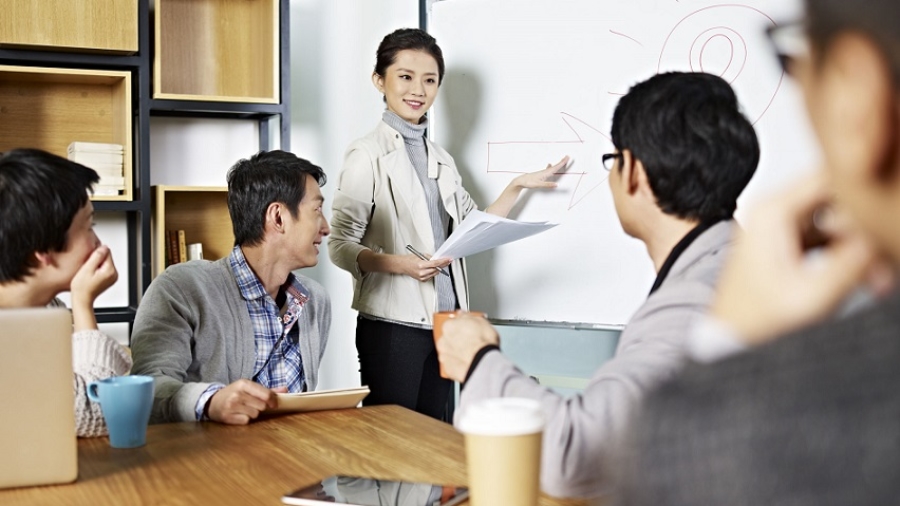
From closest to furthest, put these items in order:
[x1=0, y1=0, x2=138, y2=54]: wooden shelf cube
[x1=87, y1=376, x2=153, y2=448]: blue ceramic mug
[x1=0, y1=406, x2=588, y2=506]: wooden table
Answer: [x1=0, y1=406, x2=588, y2=506]: wooden table
[x1=87, y1=376, x2=153, y2=448]: blue ceramic mug
[x1=0, y1=0, x2=138, y2=54]: wooden shelf cube

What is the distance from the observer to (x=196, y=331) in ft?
6.30

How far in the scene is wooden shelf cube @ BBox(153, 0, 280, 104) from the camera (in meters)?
3.23

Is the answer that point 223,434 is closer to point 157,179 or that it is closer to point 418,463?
point 418,463

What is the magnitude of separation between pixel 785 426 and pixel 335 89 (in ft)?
11.3

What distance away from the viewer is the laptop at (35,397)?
1118 mm

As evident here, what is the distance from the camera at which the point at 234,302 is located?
2000 millimetres

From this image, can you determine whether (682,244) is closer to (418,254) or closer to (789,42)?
(789,42)

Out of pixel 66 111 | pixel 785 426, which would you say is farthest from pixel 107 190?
pixel 785 426

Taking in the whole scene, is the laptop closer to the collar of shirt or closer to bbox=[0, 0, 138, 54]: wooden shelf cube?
the collar of shirt

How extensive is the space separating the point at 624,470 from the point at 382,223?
92.0 inches

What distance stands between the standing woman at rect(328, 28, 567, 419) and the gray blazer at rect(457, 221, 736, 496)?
143cm

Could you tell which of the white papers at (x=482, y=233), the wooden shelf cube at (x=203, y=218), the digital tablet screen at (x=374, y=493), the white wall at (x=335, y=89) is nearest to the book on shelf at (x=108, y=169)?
the wooden shelf cube at (x=203, y=218)

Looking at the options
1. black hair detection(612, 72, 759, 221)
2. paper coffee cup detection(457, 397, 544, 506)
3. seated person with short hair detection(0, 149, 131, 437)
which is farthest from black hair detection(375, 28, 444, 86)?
paper coffee cup detection(457, 397, 544, 506)

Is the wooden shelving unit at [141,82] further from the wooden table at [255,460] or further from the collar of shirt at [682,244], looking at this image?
the collar of shirt at [682,244]
